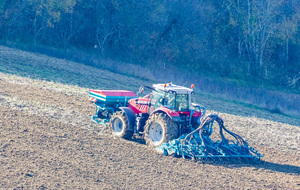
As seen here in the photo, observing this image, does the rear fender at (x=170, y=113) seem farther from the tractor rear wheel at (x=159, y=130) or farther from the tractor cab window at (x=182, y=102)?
the tractor cab window at (x=182, y=102)

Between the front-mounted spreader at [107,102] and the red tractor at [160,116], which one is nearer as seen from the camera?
the red tractor at [160,116]

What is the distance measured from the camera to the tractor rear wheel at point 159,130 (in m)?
11.3

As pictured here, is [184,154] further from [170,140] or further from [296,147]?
[296,147]

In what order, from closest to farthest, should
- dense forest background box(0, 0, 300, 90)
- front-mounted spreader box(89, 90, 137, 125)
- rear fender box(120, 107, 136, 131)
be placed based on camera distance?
1. rear fender box(120, 107, 136, 131)
2. front-mounted spreader box(89, 90, 137, 125)
3. dense forest background box(0, 0, 300, 90)

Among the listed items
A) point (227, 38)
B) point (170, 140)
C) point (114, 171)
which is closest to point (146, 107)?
point (170, 140)

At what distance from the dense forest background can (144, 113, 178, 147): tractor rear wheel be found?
23.2m

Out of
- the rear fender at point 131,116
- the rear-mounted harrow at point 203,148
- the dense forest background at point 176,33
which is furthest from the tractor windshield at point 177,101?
the dense forest background at point 176,33

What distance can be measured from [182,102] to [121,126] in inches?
93.5

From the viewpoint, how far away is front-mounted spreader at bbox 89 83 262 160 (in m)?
11.2

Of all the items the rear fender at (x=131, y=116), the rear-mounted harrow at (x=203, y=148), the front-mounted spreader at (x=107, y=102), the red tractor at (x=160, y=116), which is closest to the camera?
the rear-mounted harrow at (x=203, y=148)

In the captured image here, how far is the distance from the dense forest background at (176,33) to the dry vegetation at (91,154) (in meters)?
17.0

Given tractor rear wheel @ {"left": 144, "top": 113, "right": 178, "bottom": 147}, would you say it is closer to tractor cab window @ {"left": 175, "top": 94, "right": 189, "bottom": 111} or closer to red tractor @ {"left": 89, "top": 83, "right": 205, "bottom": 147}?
red tractor @ {"left": 89, "top": 83, "right": 205, "bottom": 147}

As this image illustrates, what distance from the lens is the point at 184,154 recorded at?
36.4 feet

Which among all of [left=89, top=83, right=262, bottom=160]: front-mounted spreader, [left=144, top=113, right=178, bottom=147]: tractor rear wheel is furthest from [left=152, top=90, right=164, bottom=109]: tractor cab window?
[left=144, top=113, right=178, bottom=147]: tractor rear wheel
